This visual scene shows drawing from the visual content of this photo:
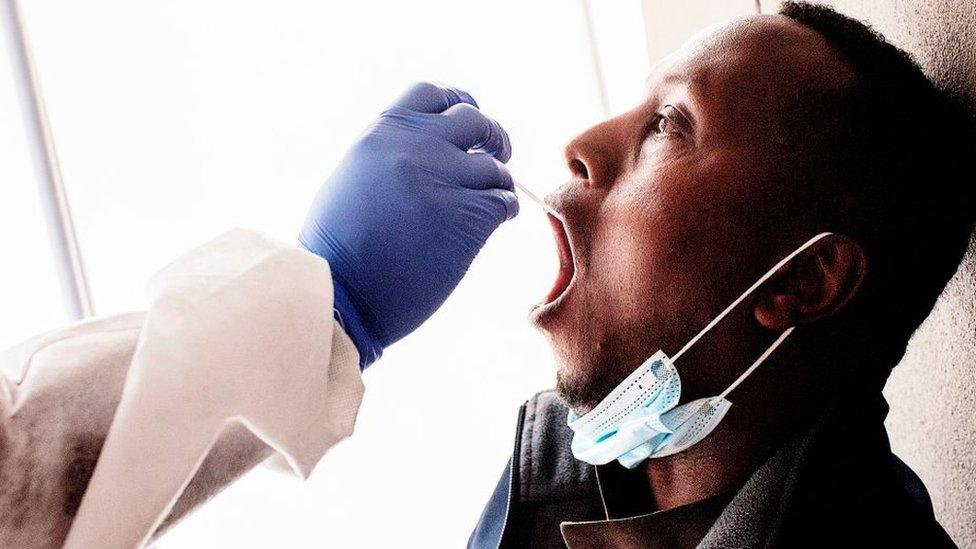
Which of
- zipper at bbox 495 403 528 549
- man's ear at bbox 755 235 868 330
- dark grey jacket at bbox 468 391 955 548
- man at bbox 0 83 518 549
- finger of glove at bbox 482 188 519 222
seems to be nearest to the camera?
man at bbox 0 83 518 549

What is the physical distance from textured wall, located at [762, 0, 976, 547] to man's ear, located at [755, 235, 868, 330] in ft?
0.65

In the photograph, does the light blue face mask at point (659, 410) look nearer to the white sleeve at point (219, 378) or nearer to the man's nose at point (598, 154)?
the man's nose at point (598, 154)

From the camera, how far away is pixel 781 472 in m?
0.96

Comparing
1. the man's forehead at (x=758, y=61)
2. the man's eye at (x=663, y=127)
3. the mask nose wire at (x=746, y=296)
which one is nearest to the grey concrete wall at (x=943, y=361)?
the man's forehead at (x=758, y=61)

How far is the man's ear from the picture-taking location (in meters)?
1.00

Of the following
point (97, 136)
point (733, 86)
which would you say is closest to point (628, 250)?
point (733, 86)

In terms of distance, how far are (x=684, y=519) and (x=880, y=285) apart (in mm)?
401

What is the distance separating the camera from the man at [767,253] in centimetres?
101

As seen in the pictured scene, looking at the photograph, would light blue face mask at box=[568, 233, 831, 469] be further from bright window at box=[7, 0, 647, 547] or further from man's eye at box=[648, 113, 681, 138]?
bright window at box=[7, 0, 647, 547]

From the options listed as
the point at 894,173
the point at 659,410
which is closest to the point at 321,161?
the point at 659,410

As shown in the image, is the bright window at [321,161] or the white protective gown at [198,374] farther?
the bright window at [321,161]

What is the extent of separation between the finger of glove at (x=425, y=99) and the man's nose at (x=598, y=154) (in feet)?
0.66

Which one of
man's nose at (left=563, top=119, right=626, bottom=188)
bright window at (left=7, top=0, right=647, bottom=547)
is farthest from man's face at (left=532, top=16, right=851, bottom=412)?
bright window at (left=7, top=0, right=647, bottom=547)

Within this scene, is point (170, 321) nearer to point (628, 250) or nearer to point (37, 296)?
point (628, 250)
